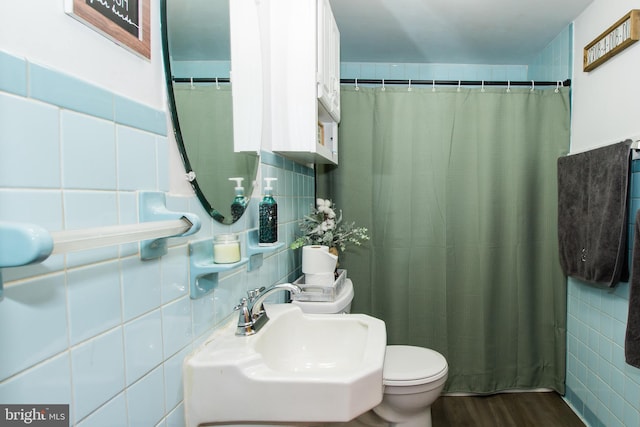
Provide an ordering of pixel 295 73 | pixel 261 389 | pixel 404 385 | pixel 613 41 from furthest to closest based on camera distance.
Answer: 1. pixel 613 41
2. pixel 404 385
3. pixel 295 73
4. pixel 261 389

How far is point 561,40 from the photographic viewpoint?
91.0 inches

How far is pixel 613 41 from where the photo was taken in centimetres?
178

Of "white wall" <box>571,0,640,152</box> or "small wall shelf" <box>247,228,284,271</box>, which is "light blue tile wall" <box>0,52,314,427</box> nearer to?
"small wall shelf" <box>247,228,284,271</box>

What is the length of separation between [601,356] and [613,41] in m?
1.57

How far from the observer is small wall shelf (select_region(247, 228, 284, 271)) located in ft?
4.04

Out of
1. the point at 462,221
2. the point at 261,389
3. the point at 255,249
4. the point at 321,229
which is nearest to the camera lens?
the point at 261,389

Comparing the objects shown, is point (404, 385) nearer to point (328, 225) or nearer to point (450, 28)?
point (328, 225)

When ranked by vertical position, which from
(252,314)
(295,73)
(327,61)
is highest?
(327,61)

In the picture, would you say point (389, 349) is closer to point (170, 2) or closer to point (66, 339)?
point (66, 339)

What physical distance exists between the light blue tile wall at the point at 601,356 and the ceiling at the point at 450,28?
1.06 m

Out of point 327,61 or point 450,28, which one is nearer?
point 327,61

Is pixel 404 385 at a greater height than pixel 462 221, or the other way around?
pixel 462 221

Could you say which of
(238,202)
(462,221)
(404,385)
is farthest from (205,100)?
(462,221)

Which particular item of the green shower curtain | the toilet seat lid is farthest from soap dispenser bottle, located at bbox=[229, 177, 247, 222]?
the green shower curtain
